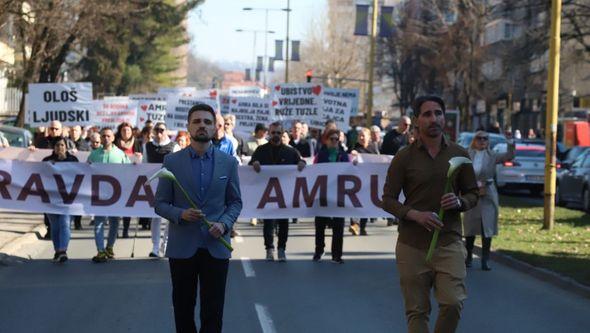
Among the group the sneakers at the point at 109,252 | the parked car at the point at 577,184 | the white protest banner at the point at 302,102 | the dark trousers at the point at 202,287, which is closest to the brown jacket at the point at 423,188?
the dark trousers at the point at 202,287

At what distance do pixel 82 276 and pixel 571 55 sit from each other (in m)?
36.8

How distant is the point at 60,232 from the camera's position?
1520cm

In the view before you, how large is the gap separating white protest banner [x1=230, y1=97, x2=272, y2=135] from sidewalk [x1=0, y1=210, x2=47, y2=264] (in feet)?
26.4

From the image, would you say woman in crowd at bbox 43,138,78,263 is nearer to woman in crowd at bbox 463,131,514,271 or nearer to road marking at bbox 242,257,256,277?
road marking at bbox 242,257,256,277

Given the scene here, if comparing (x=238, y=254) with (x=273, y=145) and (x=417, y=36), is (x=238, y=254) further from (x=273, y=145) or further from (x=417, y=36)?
(x=417, y=36)

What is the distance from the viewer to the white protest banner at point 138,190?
1587 cm

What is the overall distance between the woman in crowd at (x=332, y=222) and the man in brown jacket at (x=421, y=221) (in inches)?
318

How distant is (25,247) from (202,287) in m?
10.3

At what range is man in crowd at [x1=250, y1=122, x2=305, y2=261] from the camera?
15446mm

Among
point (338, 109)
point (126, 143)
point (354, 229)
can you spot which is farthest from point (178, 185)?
point (338, 109)

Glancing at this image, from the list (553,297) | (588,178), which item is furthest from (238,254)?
(588,178)

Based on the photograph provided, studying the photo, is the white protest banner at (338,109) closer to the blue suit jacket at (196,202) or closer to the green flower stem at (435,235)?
the blue suit jacket at (196,202)

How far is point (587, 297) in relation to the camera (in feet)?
40.4

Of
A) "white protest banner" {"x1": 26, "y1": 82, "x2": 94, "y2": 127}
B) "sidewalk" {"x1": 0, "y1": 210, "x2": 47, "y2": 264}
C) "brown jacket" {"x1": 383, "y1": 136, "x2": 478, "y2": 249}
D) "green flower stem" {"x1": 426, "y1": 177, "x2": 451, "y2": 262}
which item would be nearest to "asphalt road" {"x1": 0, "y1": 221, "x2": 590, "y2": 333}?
"sidewalk" {"x1": 0, "y1": 210, "x2": 47, "y2": 264}
